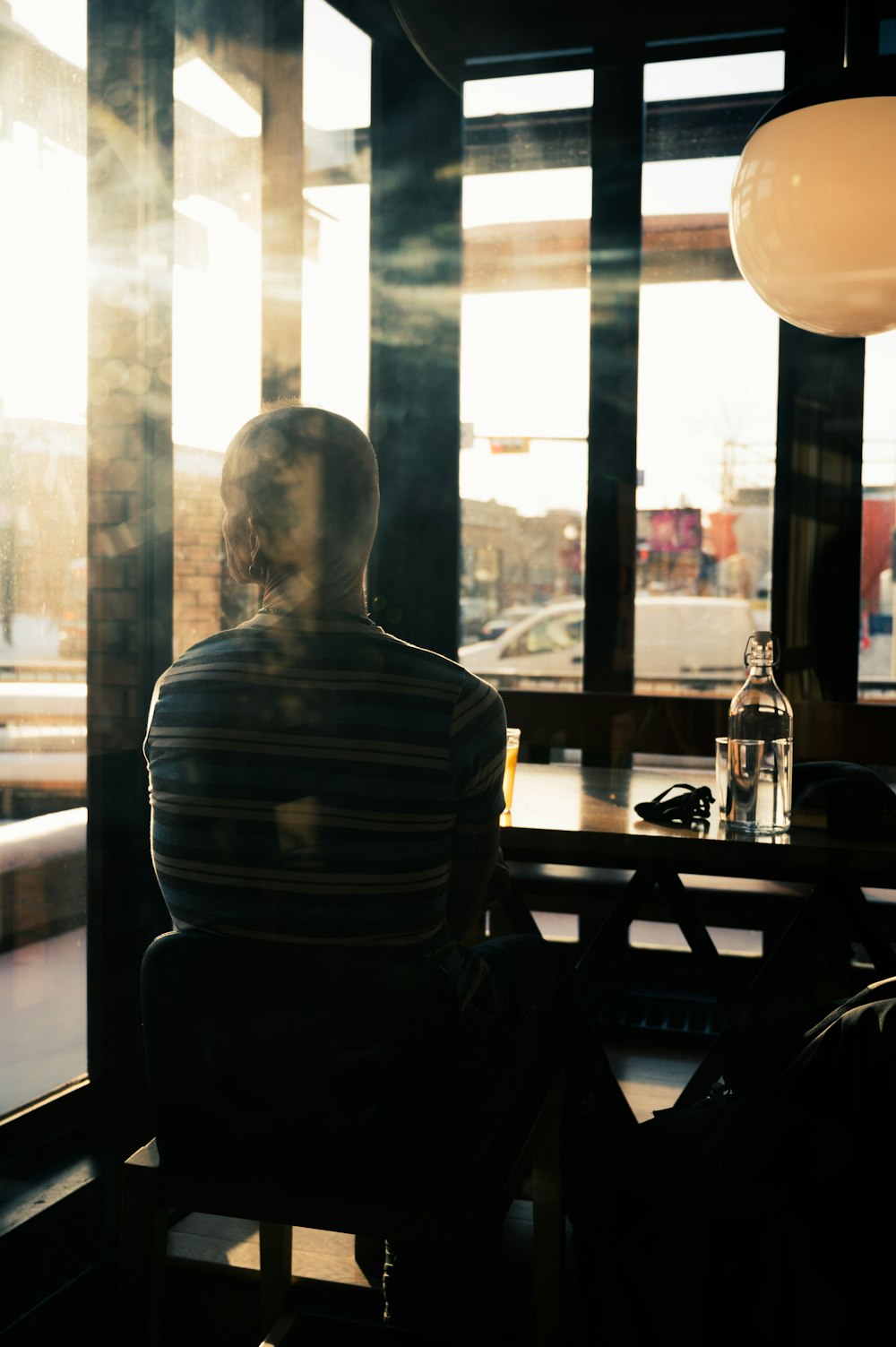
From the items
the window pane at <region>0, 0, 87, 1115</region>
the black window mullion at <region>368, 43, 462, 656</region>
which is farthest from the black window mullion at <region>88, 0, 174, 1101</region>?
the black window mullion at <region>368, 43, 462, 656</region>

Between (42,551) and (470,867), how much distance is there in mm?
1090

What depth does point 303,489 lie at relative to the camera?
1.37 meters

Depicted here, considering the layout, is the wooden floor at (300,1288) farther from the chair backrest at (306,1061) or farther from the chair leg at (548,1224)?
the chair backrest at (306,1061)

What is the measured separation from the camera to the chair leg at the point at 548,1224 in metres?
1.52

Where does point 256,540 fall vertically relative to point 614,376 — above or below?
below

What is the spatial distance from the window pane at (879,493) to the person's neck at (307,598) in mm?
2573

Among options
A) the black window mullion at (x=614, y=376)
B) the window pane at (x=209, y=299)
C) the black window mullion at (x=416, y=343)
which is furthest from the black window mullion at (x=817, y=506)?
the window pane at (x=209, y=299)

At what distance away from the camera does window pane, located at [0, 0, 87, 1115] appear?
191 centimetres

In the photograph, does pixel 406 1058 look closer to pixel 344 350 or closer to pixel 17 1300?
pixel 17 1300

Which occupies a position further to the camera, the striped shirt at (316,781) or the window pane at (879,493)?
the window pane at (879,493)

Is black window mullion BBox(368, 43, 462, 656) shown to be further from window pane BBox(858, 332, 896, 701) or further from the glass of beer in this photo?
the glass of beer

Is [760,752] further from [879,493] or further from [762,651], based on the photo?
[879,493]

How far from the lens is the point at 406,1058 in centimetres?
115

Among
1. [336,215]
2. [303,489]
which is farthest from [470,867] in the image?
[336,215]
